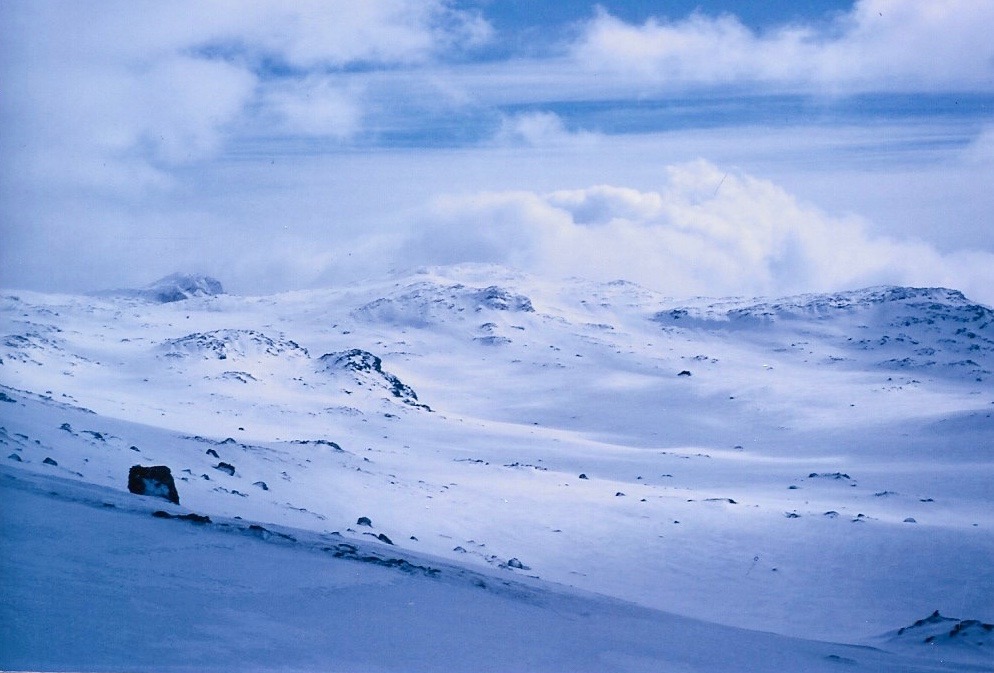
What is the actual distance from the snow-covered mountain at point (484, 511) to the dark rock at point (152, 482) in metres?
0.83

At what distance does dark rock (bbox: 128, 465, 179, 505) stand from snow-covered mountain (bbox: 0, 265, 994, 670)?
32.6 inches

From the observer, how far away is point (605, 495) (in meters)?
20.6

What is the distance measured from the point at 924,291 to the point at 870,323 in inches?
389

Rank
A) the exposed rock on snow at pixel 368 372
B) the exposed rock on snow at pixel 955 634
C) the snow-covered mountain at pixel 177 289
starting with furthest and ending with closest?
the snow-covered mountain at pixel 177 289
the exposed rock on snow at pixel 368 372
the exposed rock on snow at pixel 955 634

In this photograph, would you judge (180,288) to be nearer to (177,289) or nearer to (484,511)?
(177,289)

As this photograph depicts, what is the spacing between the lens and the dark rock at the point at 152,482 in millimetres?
10773

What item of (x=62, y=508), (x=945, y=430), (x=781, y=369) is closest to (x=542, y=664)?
(x=62, y=508)

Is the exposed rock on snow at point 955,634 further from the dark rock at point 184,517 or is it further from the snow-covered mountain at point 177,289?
the snow-covered mountain at point 177,289

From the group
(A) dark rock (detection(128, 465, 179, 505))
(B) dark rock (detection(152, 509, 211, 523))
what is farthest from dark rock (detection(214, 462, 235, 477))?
(B) dark rock (detection(152, 509, 211, 523))

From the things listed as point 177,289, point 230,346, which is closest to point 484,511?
point 230,346

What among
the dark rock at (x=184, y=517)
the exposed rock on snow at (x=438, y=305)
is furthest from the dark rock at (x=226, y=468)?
the exposed rock on snow at (x=438, y=305)

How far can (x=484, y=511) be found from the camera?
57.6 ft

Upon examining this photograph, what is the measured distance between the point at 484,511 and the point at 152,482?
816 cm

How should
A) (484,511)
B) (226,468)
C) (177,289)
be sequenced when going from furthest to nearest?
(177,289) < (484,511) < (226,468)
